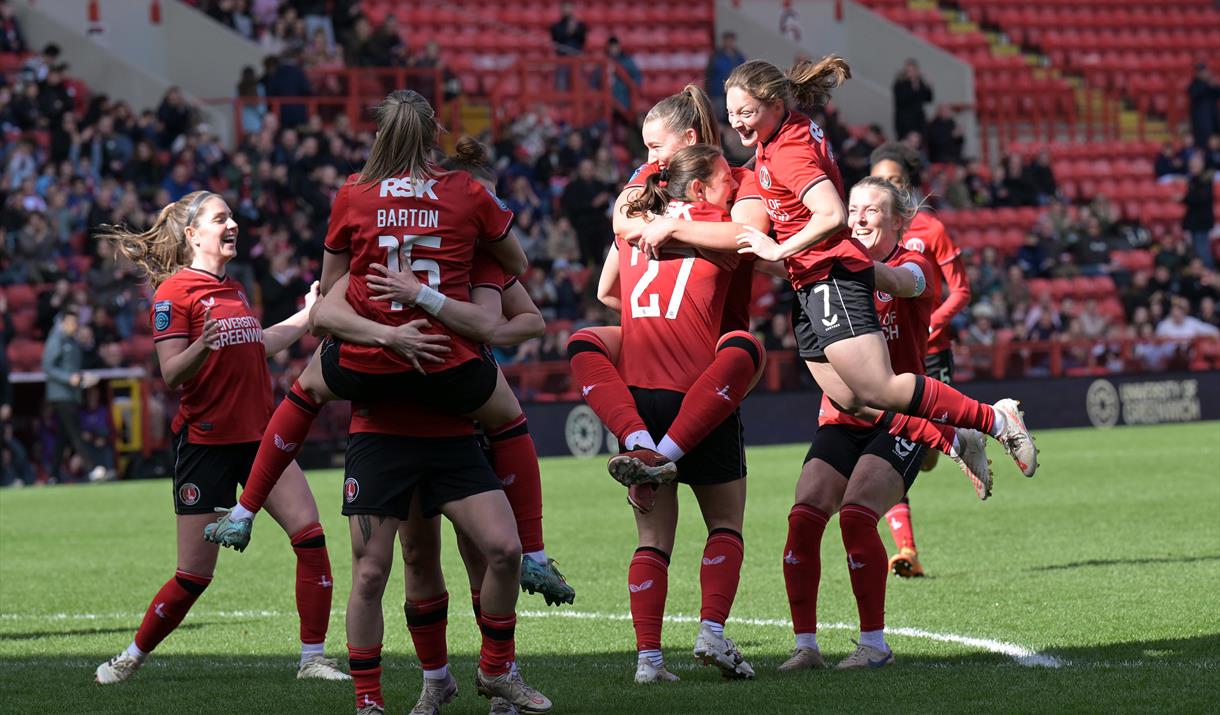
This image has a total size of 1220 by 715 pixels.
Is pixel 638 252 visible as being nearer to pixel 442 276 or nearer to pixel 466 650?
pixel 442 276

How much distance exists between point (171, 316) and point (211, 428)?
48 cm

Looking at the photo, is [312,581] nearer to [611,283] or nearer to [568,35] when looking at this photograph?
[611,283]

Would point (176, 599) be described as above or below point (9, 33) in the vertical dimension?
below

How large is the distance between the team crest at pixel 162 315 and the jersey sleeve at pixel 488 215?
73.7 inches

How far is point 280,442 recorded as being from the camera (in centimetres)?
614

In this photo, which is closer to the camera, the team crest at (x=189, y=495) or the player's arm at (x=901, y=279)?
the player's arm at (x=901, y=279)

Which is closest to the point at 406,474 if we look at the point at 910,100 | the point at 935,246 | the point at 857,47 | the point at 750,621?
the point at 750,621

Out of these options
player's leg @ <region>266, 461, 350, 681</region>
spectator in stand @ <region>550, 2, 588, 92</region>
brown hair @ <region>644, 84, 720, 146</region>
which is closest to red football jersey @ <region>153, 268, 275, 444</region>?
player's leg @ <region>266, 461, 350, 681</region>

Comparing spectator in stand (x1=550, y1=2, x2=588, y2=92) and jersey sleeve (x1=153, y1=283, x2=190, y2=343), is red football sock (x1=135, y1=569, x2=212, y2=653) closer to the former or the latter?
jersey sleeve (x1=153, y1=283, x2=190, y2=343)

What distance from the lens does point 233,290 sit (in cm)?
711

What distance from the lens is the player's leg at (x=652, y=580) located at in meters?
6.26

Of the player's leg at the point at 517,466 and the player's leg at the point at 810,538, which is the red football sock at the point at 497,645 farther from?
the player's leg at the point at 810,538

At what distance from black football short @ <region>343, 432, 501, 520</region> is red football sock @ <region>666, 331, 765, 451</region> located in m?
0.80

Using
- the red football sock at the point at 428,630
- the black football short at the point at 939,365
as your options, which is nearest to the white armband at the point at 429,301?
the red football sock at the point at 428,630
